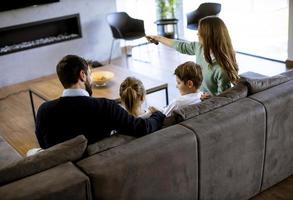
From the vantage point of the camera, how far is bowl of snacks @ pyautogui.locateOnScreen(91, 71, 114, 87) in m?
4.39

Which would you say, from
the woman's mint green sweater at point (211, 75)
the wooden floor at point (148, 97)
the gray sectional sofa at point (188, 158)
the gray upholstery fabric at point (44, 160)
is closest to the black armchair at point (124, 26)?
the wooden floor at point (148, 97)

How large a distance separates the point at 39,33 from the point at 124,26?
127 cm

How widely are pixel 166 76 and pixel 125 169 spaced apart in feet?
12.2

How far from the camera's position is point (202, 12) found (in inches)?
262

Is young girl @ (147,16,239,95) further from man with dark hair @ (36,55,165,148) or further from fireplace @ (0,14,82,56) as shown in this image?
fireplace @ (0,14,82,56)

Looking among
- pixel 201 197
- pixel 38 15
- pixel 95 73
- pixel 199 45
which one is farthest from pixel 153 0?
pixel 201 197

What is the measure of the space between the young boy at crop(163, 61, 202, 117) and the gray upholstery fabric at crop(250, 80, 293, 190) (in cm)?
39

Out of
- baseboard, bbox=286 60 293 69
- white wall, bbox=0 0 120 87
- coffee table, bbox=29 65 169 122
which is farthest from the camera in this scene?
white wall, bbox=0 0 120 87

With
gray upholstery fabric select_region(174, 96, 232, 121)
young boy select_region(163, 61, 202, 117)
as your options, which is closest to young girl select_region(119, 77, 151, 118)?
young boy select_region(163, 61, 202, 117)

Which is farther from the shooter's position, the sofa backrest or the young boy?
the young boy

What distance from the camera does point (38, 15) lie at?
6270mm

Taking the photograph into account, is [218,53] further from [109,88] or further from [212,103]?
[109,88]

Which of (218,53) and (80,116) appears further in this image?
(218,53)

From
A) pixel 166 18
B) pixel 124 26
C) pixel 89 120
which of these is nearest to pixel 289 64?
pixel 166 18
